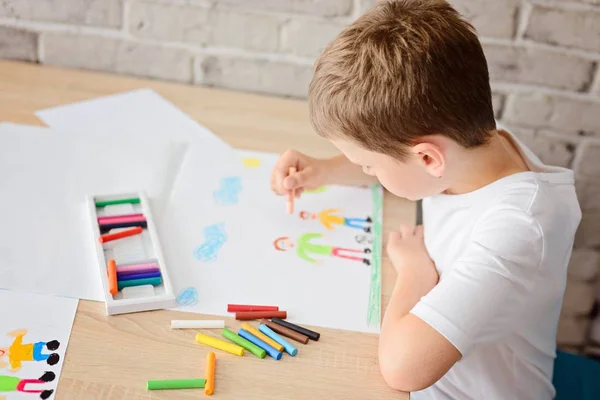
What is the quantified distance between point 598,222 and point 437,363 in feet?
2.55

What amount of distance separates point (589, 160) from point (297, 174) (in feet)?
2.02

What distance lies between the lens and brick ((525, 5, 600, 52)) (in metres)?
1.21

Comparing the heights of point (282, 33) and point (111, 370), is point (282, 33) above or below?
above

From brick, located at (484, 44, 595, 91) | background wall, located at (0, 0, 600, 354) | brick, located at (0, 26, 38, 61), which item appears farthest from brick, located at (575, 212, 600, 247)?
brick, located at (0, 26, 38, 61)

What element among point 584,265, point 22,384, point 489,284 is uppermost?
point 489,284

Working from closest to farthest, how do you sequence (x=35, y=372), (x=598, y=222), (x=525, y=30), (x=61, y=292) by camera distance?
(x=35, y=372)
(x=61, y=292)
(x=525, y=30)
(x=598, y=222)

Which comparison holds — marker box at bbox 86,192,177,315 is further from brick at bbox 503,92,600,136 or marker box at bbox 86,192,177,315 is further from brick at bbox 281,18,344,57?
brick at bbox 503,92,600,136

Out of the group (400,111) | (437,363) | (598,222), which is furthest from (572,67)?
(437,363)

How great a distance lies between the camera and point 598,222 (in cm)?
140

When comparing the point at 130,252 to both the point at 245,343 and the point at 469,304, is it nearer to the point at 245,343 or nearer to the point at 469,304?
the point at 245,343

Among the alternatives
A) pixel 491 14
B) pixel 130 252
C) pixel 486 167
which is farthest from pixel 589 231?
pixel 130 252

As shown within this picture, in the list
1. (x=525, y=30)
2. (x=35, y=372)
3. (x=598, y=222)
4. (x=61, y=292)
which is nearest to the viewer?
(x=35, y=372)

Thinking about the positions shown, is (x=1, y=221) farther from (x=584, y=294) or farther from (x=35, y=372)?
(x=584, y=294)

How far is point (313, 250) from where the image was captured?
96 cm
